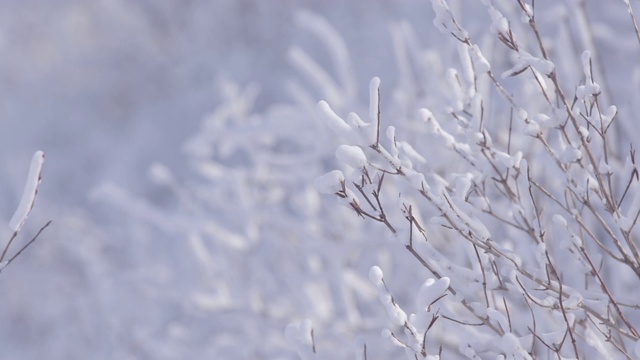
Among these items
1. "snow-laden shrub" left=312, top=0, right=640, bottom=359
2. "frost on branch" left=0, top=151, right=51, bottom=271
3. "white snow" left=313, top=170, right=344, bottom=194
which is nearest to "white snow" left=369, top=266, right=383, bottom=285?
"snow-laden shrub" left=312, top=0, right=640, bottom=359

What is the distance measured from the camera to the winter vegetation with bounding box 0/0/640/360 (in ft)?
4.88

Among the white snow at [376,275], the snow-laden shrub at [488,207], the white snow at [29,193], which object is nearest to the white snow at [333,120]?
the snow-laden shrub at [488,207]

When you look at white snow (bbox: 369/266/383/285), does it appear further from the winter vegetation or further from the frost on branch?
the frost on branch

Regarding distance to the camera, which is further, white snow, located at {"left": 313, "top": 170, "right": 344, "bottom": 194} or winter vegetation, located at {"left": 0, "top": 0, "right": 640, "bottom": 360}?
winter vegetation, located at {"left": 0, "top": 0, "right": 640, "bottom": 360}

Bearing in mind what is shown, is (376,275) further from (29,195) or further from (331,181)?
(29,195)

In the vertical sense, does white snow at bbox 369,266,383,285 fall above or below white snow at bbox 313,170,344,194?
below

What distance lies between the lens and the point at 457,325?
1.69 m

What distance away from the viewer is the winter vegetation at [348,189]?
58.6 inches

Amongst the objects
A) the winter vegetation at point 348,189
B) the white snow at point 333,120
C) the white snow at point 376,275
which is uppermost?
the winter vegetation at point 348,189

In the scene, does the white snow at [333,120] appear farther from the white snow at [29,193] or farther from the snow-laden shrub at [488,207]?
the white snow at [29,193]

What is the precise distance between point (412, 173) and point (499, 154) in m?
0.24

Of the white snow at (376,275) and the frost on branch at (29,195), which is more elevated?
the frost on branch at (29,195)

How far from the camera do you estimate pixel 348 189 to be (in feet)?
4.56

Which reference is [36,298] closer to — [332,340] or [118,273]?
[118,273]
